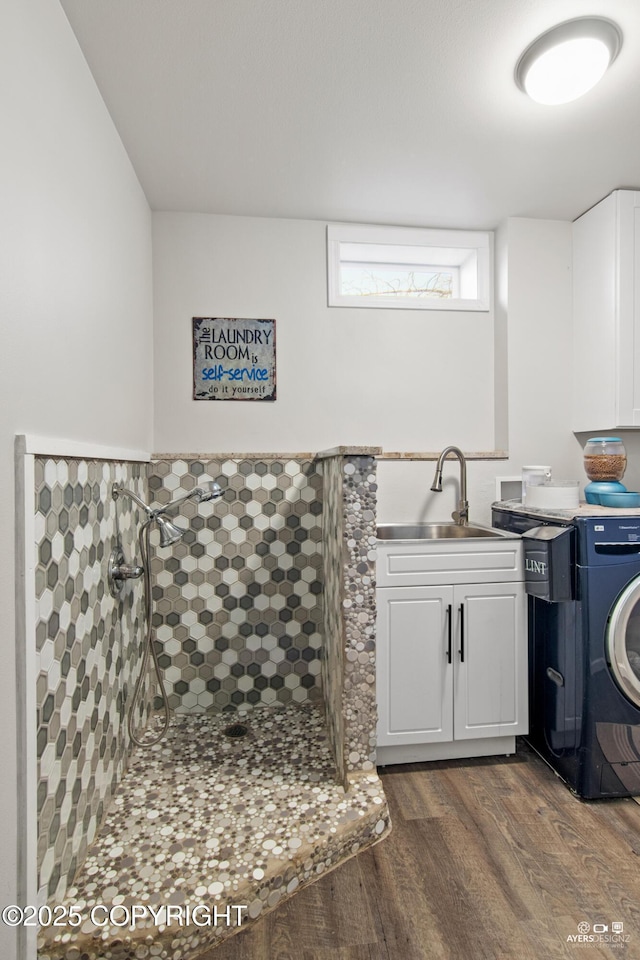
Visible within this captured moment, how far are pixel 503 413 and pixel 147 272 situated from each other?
1.91 metres

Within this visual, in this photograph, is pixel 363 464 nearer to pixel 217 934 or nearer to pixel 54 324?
pixel 54 324

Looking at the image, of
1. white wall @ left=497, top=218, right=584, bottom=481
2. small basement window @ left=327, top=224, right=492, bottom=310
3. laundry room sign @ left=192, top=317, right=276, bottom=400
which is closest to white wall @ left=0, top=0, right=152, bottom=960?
laundry room sign @ left=192, top=317, right=276, bottom=400

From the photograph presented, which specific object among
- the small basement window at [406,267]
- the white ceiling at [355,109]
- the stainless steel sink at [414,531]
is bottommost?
the stainless steel sink at [414,531]

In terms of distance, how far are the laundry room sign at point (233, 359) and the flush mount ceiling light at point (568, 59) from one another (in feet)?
4.69

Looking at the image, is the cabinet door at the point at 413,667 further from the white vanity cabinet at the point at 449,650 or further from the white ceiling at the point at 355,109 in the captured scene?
the white ceiling at the point at 355,109

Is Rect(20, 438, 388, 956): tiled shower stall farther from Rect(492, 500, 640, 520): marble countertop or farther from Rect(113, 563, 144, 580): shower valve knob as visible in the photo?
Rect(492, 500, 640, 520): marble countertop

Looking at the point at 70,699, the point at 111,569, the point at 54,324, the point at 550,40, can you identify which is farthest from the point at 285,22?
the point at 70,699

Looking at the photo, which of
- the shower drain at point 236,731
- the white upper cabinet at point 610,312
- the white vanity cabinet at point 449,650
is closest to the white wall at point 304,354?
the white upper cabinet at point 610,312

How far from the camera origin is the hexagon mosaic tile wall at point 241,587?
8.20 ft

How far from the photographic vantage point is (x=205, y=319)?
8.57 ft

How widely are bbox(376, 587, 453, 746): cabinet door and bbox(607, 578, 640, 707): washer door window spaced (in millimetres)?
580

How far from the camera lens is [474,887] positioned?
1.50 meters

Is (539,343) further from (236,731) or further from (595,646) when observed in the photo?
(236,731)

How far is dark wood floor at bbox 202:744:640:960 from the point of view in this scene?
1326mm
